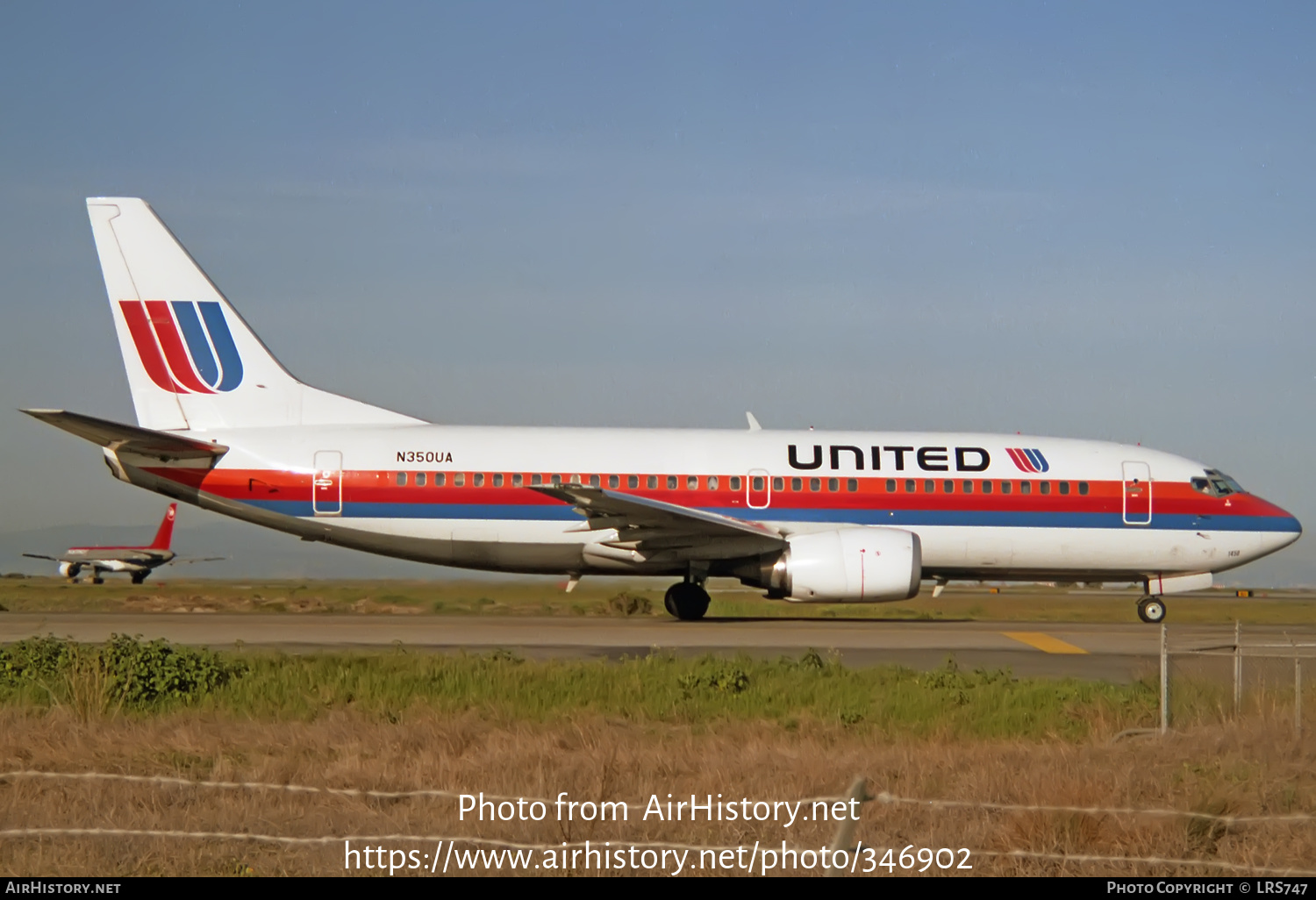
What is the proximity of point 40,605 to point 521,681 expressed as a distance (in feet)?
52.3

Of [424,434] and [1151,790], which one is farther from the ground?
[424,434]

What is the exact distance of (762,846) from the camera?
7102 millimetres

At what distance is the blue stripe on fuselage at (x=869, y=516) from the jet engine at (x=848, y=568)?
1.39 metres

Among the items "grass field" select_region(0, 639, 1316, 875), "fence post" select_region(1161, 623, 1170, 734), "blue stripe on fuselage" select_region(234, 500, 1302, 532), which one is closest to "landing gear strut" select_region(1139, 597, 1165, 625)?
"blue stripe on fuselage" select_region(234, 500, 1302, 532)

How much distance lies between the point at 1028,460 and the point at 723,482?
5745 millimetres

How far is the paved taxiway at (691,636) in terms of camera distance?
648 inches

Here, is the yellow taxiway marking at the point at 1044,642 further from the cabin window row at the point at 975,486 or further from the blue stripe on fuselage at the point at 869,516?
the cabin window row at the point at 975,486

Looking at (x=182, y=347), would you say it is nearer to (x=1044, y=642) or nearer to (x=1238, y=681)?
(x=1044, y=642)

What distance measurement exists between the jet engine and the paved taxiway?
0.58 meters

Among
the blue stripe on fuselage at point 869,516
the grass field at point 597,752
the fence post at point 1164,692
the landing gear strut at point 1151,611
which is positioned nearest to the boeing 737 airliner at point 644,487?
the blue stripe on fuselage at point 869,516

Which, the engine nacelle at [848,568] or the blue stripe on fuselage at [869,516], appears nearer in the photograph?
the engine nacelle at [848,568]
